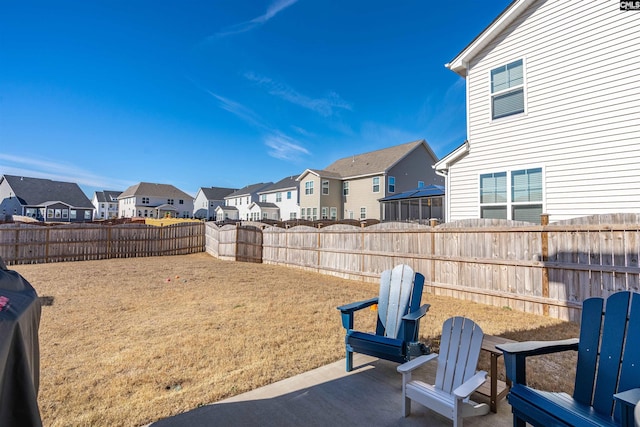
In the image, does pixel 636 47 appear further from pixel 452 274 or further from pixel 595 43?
pixel 452 274

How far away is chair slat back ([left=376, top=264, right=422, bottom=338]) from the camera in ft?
12.1

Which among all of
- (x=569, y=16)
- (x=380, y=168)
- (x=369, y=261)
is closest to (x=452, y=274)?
(x=369, y=261)

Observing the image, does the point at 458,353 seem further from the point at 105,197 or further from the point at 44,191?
the point at 105,197

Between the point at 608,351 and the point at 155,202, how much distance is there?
195 feet

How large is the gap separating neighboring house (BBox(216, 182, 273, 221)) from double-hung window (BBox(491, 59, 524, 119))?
35554 millimetres

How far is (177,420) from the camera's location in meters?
2.61

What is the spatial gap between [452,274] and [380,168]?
18659 mm

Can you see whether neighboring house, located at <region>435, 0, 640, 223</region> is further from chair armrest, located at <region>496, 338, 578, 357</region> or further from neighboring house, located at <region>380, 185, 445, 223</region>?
neighboring house, located at <region>380, 185, 445, 223</region>

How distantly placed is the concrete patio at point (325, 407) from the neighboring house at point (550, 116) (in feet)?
20.6

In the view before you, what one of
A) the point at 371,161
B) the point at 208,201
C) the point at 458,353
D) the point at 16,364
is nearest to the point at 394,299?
the point at 458,353

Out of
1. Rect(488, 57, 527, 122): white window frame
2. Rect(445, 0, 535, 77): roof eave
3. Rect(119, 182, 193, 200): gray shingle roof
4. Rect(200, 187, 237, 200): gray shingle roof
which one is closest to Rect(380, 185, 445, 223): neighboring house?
Rect(445, 0, 535, 77): roof eave

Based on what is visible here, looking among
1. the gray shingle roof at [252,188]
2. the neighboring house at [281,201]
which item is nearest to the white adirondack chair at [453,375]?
the neighboring house at [281,201]

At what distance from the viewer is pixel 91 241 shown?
48.4 feet

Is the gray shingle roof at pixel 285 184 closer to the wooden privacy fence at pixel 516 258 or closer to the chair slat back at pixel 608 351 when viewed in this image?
the wooden privacy fence at pixel 516 258
